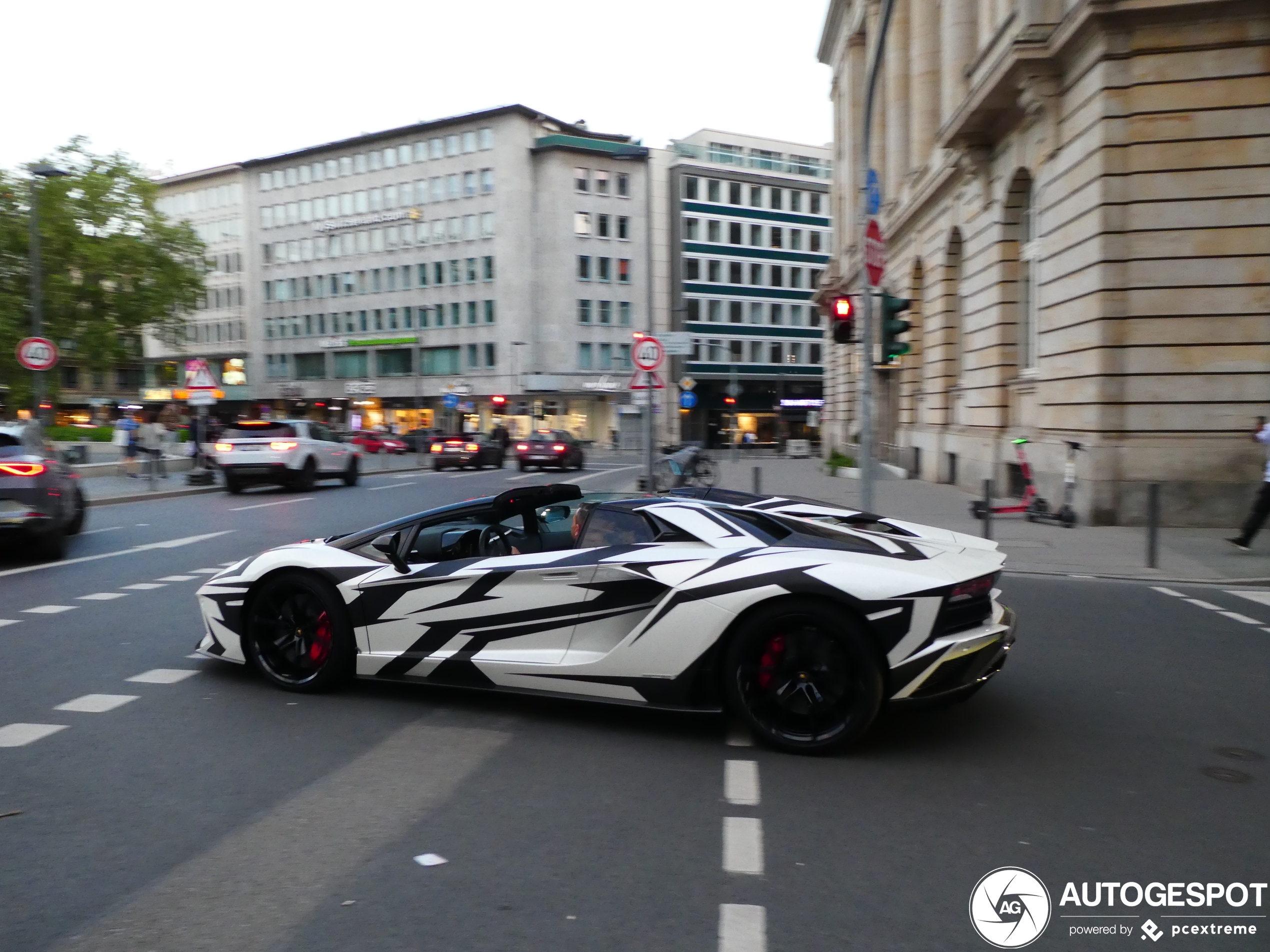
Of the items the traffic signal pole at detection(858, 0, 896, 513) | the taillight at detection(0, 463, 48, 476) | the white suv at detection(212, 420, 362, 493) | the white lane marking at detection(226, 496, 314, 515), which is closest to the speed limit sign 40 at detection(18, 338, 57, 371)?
the white suv at detection(212, 420, 362, 493)

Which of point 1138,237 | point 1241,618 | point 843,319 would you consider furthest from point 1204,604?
point 1138,237

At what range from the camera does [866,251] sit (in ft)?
42.9

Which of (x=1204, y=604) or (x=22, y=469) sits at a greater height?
A: (x=22, y=469)

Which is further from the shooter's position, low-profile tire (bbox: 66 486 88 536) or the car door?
low-profile tire (bbox: 66 486 88 536)

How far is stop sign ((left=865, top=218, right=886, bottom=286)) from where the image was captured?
12.9 m

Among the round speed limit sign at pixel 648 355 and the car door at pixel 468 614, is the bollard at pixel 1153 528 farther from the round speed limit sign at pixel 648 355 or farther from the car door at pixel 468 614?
the car door at pixel 468 614

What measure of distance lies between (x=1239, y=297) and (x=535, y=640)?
14.3m

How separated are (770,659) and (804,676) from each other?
17 centimetres

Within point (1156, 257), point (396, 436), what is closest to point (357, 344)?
point (396, 436)

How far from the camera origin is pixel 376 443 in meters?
58.2

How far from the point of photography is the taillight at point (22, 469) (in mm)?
11633

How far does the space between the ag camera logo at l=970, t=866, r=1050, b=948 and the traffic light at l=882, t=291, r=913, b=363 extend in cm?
1077

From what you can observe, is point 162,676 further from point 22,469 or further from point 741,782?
point 22,469

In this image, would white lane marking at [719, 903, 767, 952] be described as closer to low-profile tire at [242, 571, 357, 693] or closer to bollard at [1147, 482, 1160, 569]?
low-profile tire at [242, 571, 357, 693]
